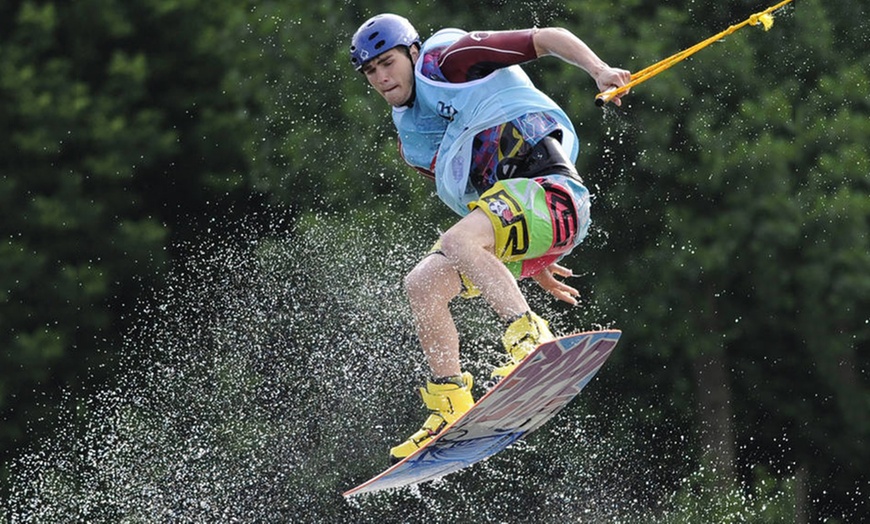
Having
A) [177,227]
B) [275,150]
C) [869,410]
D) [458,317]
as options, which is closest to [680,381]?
[869,410]

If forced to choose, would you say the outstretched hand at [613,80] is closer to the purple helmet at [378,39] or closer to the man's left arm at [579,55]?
the man's left arm at [579,55]

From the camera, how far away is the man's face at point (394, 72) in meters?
5.76

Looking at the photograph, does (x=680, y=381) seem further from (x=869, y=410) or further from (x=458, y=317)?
(x=458, y=317)

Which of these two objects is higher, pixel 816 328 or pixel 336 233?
pixel 336 233

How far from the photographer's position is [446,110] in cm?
577

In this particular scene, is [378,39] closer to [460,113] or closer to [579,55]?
[460,113]

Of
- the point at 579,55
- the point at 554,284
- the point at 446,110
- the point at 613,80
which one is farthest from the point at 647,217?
the point at 613,80

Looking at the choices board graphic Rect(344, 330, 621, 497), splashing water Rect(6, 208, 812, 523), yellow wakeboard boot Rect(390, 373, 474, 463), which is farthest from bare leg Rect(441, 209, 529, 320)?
splashing water Rect(6, 208, 812, 523)

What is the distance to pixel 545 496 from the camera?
11438mm

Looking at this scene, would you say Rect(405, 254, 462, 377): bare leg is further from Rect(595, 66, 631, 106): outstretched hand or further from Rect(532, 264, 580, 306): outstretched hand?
Rect(595, 66, 631, 106): outstretched hand

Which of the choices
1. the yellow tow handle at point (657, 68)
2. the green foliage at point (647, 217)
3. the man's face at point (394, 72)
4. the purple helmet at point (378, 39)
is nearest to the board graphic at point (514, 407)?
the yellow tow handle at point (657, 68)

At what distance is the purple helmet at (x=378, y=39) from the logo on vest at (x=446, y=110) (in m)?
0.25

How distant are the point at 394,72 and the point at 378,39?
13 centimetres

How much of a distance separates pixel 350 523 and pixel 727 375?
3.71 meters
